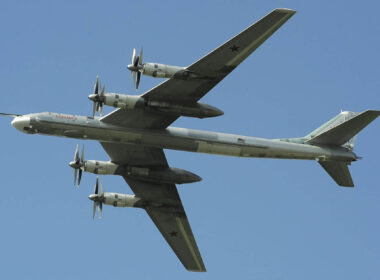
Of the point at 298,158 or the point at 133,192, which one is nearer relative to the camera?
the point at 298,158

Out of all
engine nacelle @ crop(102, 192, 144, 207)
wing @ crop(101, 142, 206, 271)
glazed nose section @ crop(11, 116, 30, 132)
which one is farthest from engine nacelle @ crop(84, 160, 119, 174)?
glazed nose section @ crop(11, 116, 30, 132)

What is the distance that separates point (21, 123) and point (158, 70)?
9097 mm

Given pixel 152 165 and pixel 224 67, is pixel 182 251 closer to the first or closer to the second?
pixel 152 165

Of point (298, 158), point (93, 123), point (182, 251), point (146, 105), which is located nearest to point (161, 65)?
point (146, 105)

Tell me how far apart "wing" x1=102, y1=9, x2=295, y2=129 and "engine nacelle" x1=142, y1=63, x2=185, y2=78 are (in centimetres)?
59

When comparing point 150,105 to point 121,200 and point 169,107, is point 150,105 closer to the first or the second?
point 169,107

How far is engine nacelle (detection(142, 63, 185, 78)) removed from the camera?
43.5m

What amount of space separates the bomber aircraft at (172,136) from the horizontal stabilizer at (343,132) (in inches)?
2.5

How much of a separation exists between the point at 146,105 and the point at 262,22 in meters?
8.54

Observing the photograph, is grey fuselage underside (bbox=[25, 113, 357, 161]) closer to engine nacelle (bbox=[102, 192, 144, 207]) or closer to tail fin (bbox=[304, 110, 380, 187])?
tail fin (bbox=[304, 110, 380, 187])

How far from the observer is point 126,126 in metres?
46.5

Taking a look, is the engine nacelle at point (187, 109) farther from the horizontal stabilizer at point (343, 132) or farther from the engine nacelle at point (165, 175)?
the horizontal stabilizer at point (343, 132)

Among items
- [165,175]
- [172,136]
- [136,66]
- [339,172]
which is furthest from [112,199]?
[339,172]

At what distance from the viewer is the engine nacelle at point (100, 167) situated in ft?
A: 163
